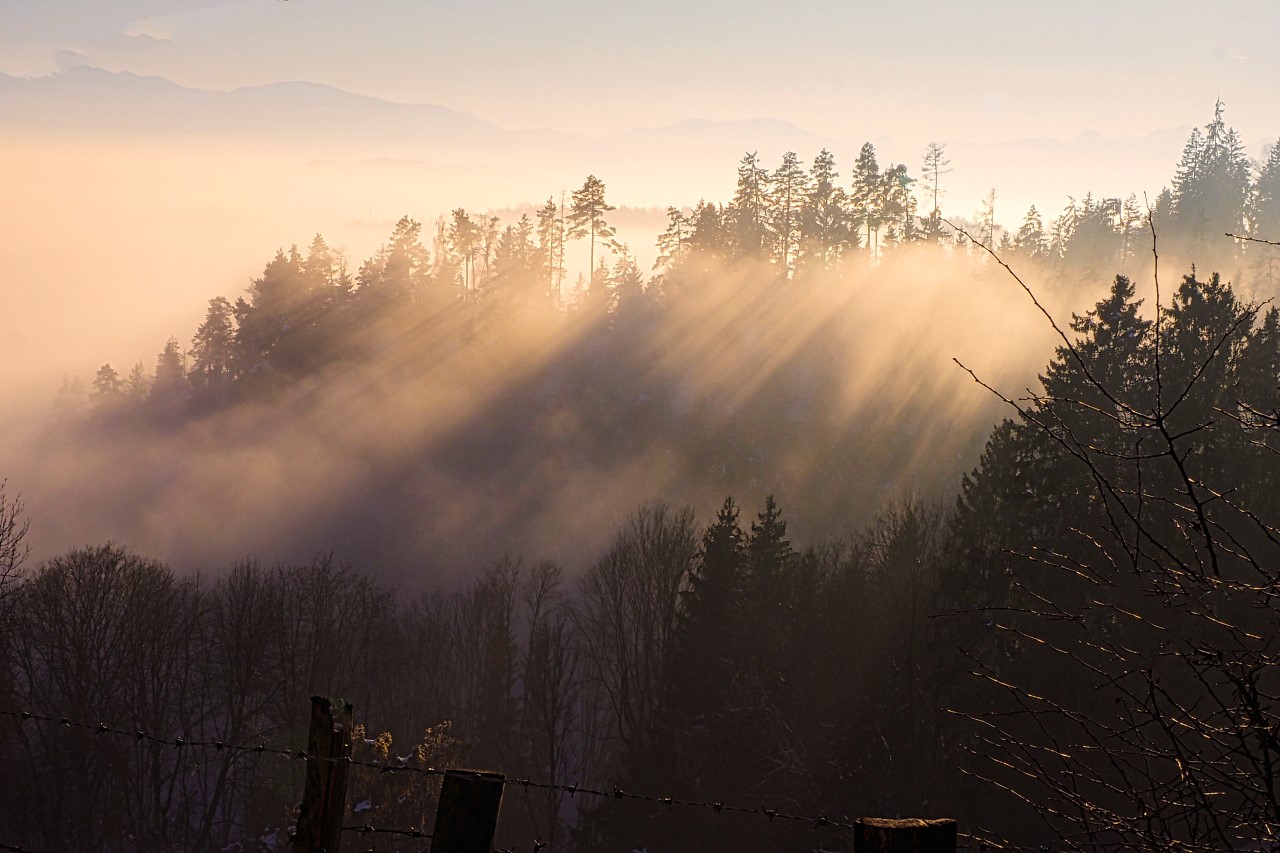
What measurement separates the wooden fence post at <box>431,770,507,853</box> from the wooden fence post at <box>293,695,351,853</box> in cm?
69

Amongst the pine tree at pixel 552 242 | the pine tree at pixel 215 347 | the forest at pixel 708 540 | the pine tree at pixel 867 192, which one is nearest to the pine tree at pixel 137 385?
the forest at pixel 708 540

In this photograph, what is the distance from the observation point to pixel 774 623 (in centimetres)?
2600

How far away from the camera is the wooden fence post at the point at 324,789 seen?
4805 millimetres

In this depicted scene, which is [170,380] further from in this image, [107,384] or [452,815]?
[452,815]

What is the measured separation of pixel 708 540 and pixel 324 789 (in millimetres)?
24094

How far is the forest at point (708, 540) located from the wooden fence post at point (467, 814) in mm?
1330

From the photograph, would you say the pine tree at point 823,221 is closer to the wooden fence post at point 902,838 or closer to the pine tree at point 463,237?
the pine tree at point 463,237

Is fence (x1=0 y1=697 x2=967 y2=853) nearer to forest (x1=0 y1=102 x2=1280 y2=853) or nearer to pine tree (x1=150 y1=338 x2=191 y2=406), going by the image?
forest (x1=0 y1=102 x2=1280 y2=853)

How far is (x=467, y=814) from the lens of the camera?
4.46m

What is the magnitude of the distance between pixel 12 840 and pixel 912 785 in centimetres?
2893

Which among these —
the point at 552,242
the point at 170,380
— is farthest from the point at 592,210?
the point at 170,380

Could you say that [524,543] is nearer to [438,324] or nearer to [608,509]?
[608,509]

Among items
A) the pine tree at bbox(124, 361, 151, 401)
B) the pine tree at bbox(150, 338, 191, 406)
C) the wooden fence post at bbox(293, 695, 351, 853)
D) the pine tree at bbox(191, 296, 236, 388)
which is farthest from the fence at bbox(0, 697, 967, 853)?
the pine tree at bbox(124, 361, 151, 401)

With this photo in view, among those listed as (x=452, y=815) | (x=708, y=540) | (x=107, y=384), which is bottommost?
(x=452, y=815)
